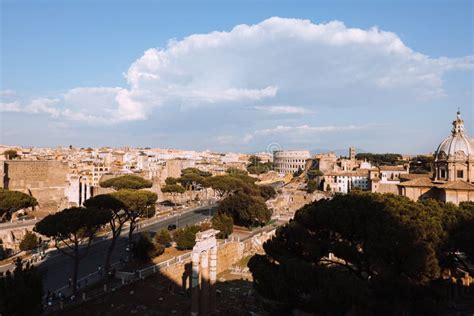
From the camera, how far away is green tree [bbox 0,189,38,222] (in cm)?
3256

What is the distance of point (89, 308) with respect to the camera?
16.5 metres

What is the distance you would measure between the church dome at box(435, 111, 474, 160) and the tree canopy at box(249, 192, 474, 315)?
84.3ft

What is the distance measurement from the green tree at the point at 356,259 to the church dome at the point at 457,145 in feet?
86.1

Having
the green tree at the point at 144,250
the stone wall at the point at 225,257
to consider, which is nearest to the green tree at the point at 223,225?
the stone wall at the point at 225,257

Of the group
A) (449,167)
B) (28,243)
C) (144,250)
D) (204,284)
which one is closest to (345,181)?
(449,167)

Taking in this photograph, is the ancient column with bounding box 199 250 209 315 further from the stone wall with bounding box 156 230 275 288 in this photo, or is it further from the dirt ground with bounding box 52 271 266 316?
the stone wall with bounding box 156 230 275 288

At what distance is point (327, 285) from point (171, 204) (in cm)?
3991

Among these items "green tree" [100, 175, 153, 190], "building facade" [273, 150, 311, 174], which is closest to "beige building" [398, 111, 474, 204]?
"green tree" [100, 175, 153, 190]

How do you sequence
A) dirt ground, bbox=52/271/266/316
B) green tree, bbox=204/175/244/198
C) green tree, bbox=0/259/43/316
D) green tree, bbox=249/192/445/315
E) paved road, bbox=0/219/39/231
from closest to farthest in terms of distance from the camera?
green tree, bbox=0/259/43/316 → green tree, bbox=249/192/445/315 → dirt ground, bbox=52/271/266/316 → paved road, bbox=0/219/39/231 → green tree, bbox=204/175/244/198

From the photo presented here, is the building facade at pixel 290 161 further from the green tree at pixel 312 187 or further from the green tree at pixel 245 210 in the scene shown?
the green tree at pixel 245 210

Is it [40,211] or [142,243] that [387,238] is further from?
[40,211]

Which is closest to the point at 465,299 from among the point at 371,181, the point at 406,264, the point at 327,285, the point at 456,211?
the point at 456,211

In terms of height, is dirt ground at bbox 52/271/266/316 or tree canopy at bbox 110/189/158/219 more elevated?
tree canopy at bbox 110/189/158/219

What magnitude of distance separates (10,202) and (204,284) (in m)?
22.5
